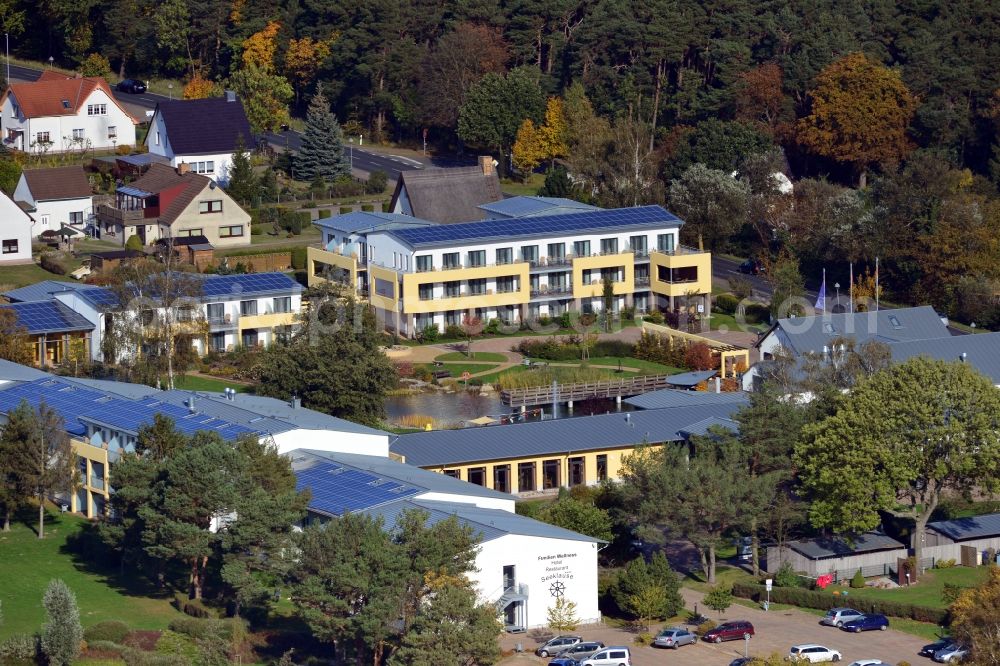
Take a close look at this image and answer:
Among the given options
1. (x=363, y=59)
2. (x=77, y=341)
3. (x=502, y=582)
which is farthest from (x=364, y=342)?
(x=363, y=59)

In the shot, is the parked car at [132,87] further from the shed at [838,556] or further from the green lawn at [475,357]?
the shed at [838,556]

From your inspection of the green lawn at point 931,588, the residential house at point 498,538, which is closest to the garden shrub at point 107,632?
the residential house at point 498,538

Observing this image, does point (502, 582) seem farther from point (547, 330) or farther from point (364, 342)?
point (547, 330)

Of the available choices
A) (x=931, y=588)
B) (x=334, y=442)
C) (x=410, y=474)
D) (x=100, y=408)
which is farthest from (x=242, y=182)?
(x=931, y=588)

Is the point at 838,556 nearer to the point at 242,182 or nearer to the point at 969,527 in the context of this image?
the point at 969,527

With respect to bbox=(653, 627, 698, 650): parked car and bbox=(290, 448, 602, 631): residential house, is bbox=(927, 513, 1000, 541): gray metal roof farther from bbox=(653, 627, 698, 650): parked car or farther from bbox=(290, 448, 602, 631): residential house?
bbox=(653, 627, 698, 650): parked car

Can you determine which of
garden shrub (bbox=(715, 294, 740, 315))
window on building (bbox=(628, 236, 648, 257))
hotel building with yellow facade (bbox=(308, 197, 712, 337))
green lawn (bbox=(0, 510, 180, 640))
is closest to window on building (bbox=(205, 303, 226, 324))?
hotel building with yellow facade (bbox=(308, 197, 712, 337))
